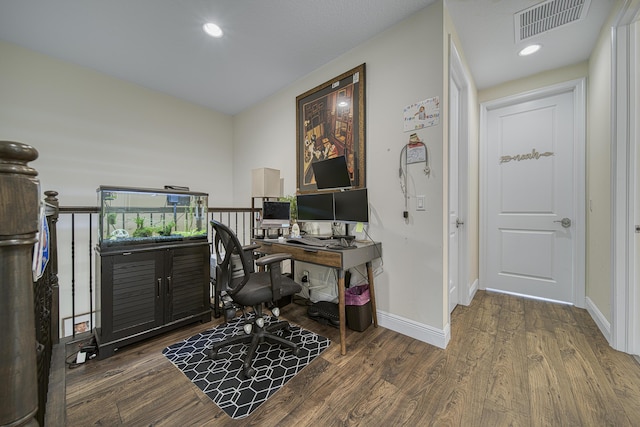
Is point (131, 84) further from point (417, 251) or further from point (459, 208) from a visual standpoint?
point (459, 208)

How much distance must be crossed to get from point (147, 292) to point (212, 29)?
96.5 inches

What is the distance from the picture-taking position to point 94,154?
116 inches

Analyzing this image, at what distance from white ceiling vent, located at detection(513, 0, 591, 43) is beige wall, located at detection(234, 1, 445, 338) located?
0.80 meters

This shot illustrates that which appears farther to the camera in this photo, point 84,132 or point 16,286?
point 84,132

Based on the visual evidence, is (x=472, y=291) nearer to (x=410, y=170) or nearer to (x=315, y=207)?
(x=410, y=170)

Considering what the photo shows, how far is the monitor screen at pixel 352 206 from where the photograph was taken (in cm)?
212

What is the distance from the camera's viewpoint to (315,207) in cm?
255

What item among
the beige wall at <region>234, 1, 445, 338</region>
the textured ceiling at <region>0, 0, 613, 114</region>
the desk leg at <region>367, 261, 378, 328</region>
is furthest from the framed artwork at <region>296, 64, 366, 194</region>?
the desk leg at <region>367, 261, 378, 328</region>

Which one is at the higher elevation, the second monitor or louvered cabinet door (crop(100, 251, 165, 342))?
the second monitor

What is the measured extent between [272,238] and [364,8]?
228 cm

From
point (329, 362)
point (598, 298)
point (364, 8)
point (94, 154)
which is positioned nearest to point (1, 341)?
point (329, 362)

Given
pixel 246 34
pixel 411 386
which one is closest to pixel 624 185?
pixel 411 386

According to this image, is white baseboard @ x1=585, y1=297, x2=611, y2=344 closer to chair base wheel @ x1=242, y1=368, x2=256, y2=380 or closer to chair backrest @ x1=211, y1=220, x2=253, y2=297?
chair base wheel @ x1=242, y1=368, x2=256, y2=380

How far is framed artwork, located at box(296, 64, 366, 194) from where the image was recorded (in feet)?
7.86
